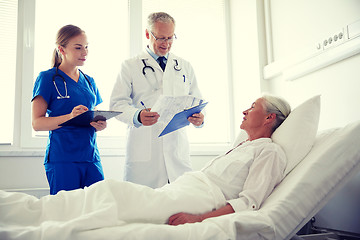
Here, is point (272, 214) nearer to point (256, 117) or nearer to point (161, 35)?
point (256, 117)

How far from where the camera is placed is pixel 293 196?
45.5 inches

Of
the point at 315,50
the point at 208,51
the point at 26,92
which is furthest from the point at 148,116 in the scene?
the point at 208,51

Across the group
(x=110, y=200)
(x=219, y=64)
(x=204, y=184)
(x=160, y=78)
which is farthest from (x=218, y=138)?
(x=110, y=200)

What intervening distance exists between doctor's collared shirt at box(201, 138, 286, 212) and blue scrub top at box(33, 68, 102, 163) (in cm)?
73

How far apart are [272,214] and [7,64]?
2382 millimetres

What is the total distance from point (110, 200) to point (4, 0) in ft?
7.55

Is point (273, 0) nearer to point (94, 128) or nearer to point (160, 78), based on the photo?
point (160, 78)

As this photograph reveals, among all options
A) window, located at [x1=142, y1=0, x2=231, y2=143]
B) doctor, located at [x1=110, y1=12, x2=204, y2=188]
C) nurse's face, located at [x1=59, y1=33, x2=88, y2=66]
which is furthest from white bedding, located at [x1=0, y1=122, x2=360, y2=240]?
window, located at [x1=142, y1=0, x2=231, y2=143]

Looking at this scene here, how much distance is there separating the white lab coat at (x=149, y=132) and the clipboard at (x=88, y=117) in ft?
0.63

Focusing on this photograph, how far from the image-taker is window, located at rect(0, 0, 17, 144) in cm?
255

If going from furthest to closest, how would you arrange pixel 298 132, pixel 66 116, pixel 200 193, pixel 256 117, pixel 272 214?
pixel 66 116 → pixel 256 117 → pixel 298 132 → pixel 200 193 → pixel 272 214

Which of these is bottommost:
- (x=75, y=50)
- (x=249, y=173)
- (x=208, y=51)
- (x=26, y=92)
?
(x=249, y=173)

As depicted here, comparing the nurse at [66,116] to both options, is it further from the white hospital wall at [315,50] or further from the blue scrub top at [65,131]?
the white hospital wall at [315,50]

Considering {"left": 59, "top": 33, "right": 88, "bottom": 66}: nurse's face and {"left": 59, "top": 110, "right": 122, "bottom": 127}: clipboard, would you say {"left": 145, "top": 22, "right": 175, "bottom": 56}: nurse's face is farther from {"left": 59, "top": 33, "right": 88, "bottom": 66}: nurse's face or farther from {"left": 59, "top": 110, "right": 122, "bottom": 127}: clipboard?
{"left": 59, "top": 110, "right": 122, "bottom": 127}: clipboard
